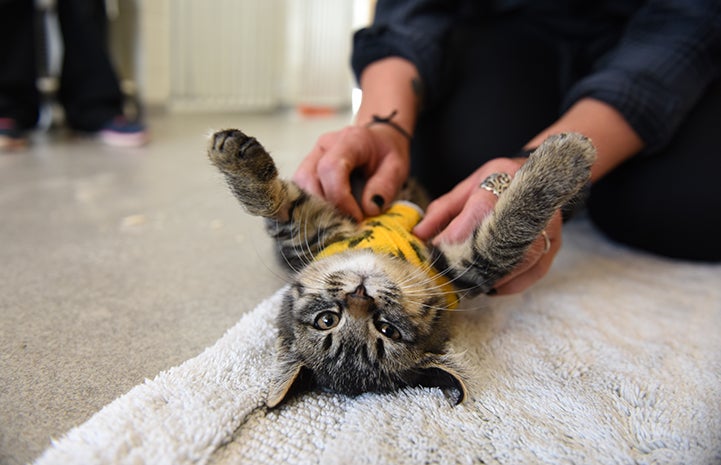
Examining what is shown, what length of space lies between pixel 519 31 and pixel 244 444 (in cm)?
154

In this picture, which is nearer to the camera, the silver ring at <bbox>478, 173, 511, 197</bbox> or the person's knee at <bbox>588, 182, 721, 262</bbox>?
the silver ring at <bbox>478, 173, 511, 197</bbox>

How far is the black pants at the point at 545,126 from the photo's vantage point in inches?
51.1

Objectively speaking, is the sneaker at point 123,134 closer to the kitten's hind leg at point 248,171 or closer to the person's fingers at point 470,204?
the kitten's hind leg at point 248,171

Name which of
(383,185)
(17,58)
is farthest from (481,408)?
(17,58)

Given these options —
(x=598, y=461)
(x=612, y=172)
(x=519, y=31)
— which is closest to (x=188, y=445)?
(x=598, y=461)

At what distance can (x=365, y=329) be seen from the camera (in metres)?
0.81

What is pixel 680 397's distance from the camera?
775 mm

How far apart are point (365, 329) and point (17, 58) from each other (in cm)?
250

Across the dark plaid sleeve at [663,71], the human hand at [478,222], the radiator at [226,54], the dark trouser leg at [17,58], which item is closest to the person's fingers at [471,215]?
the human hand at [478,222]

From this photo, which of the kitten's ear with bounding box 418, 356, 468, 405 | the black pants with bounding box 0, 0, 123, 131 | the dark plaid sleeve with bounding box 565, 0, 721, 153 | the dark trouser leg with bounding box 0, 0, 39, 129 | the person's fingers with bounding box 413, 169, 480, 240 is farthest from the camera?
the black pants with bounding box 0, 0, 123, 131

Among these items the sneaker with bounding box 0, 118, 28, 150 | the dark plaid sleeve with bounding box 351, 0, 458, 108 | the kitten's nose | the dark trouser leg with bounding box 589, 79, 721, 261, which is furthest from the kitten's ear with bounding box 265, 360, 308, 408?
the sneaker with bounding box 0, 118, 28, 150

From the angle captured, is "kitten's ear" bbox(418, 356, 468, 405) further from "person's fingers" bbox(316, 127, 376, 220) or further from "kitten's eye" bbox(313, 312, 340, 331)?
"person's fingers" bbox(316, 127, 376, 220)

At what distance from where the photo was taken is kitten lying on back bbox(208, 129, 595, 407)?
0.78m

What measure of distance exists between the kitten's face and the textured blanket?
0.11 feet
